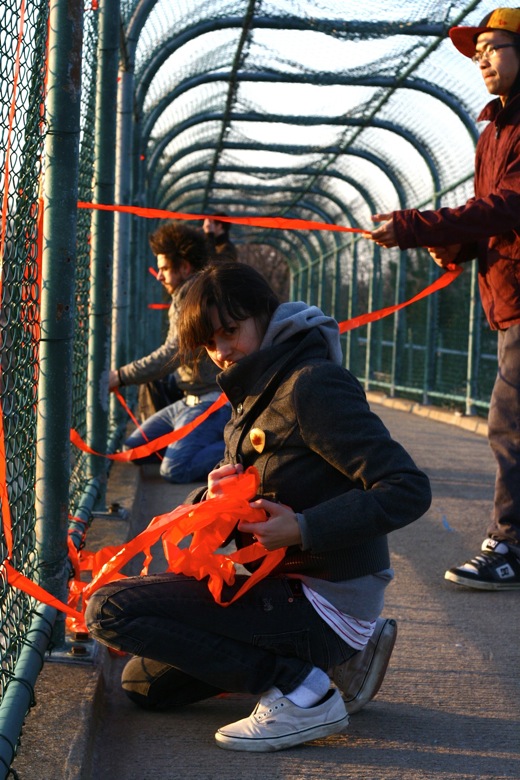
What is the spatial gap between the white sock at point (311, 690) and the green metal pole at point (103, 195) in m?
2.82

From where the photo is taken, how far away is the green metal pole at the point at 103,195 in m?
5.35

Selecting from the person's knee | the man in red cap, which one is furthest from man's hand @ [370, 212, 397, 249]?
the person's knee

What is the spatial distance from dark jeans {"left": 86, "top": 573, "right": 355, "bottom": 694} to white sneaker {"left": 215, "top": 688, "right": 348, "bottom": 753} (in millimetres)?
76

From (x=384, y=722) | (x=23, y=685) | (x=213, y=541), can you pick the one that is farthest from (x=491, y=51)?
(x=23, y=685)

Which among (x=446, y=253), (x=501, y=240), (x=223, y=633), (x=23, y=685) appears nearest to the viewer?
(x=23, y=685)

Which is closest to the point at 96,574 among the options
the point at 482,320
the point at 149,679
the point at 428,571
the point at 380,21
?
the point at 149,679

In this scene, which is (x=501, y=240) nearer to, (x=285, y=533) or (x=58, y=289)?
(x=58, y=289)

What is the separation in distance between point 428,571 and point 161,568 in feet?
3.91

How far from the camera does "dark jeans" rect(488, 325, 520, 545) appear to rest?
4629 millimetres

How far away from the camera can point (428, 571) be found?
498 centimetres

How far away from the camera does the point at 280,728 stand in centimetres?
293

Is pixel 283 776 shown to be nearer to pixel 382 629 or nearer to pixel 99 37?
pixel 382 629

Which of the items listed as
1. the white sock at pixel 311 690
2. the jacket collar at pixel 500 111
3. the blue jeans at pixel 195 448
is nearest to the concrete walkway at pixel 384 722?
the white sock at pixel 311 690

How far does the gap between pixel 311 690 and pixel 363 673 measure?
25 centimetres
